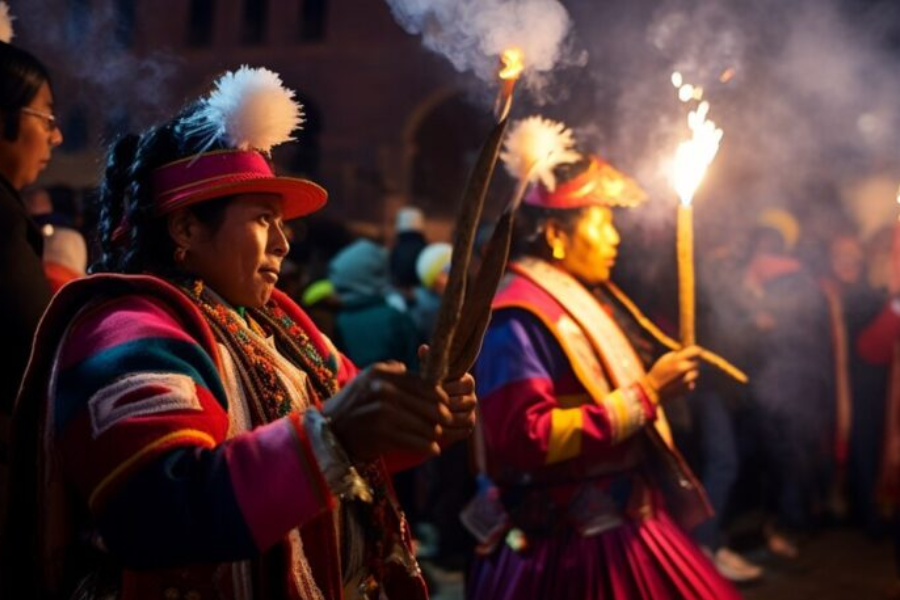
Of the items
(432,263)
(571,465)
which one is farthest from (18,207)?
(432,263)

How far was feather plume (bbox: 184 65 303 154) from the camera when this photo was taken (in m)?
2.09

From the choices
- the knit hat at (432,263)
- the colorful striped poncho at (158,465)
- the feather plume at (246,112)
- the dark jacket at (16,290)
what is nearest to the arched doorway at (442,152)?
the knit hat at (432,263)

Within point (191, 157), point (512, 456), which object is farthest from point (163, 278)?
point (512, 456)

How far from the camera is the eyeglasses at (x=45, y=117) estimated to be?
3.02m

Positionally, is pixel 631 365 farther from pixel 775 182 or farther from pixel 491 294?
pixel 775 182

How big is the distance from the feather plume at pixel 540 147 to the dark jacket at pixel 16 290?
162 centimetres

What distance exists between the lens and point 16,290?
2740mm

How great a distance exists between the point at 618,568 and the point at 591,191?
4.99 feet

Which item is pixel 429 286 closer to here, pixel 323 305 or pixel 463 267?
pixel 323 305

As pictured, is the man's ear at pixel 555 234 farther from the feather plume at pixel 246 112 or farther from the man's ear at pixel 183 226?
the man's ear at pixel 183 226

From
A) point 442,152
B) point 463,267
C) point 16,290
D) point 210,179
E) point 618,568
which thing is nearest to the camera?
point 463,267

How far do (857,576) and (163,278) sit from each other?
5979mm

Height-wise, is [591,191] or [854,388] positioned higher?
[591,191]

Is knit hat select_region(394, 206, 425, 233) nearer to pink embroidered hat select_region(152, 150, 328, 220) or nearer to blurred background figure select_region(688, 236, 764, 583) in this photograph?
blurred background figure select_region(688, 236, 764, 583)
